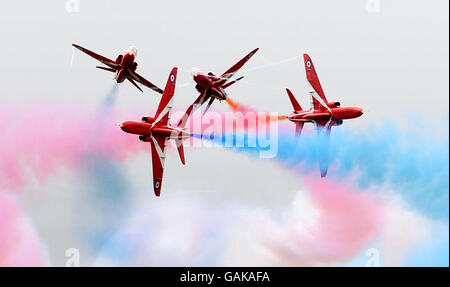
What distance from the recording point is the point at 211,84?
6041cm

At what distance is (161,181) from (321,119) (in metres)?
10.4

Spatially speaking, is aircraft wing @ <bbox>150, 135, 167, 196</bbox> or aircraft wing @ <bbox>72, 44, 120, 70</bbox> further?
aircraft wing @ <bbox>72, 44, 120, 70</bbox>

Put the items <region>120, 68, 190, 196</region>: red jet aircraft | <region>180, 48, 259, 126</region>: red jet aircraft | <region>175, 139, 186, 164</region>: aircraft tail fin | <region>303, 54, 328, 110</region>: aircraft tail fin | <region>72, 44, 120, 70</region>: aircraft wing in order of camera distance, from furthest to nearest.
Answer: <region>72, 44, 120, 70</region>: aircraft wing
<region>180, 48, 259, 126</region>: red jet aircraft
<region>303, 54, 328, 110</region>: aircraft tail fin
<region>175, 139, 186, 164</region>: aircraft tail fin
<region>120, 68, 190, 196</region>: red jet aircraft

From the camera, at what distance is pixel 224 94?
6088 centimetres

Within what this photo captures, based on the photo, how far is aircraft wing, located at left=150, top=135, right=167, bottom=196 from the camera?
59.0 metres

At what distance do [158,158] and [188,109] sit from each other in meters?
3.57

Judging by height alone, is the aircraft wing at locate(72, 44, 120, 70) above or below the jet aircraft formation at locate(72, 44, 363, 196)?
above

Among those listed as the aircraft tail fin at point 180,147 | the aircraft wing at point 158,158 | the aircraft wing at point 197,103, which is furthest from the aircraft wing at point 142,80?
the aircraft tail fin at point 180,147

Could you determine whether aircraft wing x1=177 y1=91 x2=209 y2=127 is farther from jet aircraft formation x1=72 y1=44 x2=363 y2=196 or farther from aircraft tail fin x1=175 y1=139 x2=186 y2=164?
aircraft tail fin x1=175 y1=139 x2=186 y2=164

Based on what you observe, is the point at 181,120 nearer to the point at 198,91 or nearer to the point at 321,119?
the point at 198,91

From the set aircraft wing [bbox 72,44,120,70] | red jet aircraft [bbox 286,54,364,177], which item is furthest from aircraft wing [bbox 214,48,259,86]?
aircraft wing [bbox 72,44,120,70]
